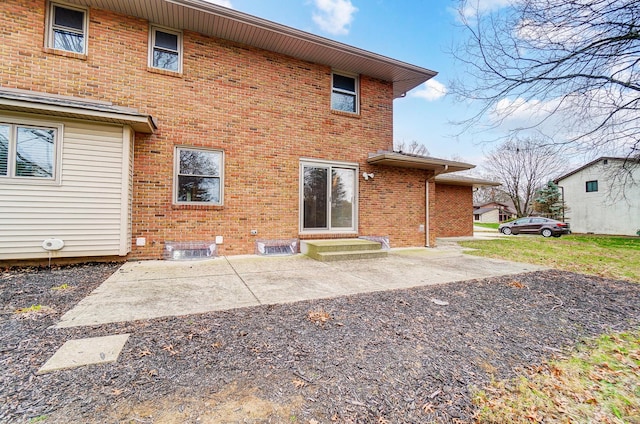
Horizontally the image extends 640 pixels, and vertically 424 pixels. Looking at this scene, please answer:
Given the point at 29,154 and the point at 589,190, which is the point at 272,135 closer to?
the point at 29,154

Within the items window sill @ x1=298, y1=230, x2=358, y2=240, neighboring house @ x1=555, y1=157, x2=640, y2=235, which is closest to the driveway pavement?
window sill @ x1=298, y1=230, x2=358, y2=240

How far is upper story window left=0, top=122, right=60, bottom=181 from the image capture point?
4.89 m

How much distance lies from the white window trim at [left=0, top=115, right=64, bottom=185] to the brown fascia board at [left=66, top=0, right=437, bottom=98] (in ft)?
9.24

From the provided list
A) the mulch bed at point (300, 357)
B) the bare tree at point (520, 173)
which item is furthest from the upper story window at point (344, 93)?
the bare tree at point (520, 173)

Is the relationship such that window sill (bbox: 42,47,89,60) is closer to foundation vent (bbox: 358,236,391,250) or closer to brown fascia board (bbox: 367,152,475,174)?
brown fascia board (bbox: 367,152,475,174)

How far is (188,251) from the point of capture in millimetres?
6391

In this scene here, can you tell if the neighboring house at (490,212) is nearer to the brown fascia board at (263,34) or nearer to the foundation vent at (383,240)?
the foundation vent at (383,240)

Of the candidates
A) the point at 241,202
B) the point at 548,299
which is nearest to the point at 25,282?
the point at 241,202

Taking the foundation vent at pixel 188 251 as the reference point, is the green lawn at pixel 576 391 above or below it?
below

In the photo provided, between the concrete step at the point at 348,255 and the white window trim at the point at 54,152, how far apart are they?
5.35 metres

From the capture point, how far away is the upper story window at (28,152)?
4.89m

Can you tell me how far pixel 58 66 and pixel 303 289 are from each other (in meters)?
6.70

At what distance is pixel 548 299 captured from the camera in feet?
12.8

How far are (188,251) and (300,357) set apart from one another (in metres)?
5.08
